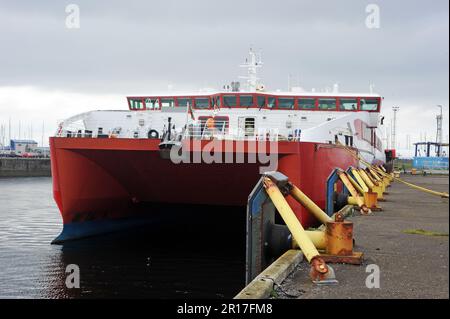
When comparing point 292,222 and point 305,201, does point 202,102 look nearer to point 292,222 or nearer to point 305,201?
point 305,201

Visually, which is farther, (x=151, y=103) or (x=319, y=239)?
(x=151, y=103)

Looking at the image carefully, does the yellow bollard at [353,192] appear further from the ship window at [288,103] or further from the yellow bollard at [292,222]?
the yellow bollard at [292,222]

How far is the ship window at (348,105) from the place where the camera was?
20.3 meters

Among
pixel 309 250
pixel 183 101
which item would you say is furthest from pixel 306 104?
pixel 309 250

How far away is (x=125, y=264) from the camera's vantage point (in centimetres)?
1291

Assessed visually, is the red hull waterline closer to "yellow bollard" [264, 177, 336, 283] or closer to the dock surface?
the dock surface

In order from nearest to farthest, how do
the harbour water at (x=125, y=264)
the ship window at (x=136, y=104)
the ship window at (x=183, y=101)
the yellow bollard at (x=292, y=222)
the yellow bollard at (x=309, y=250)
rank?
the yellow bollard at (x=309, y=250)
the yellow bollard at (x=292, y=222)
the harbour water at (x=125, y=264)
the ship window at (x=183, y=101)
the ship window at (x=136, y=104)

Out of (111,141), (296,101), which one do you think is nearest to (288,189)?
(111,141)

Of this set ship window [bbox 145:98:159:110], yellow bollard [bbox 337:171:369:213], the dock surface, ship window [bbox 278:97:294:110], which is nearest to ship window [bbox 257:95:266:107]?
ship window [bbox 278:97:294:110]

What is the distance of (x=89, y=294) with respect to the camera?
10.1 metres

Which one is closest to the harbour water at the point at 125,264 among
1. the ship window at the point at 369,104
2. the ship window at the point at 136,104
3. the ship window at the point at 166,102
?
the ship window at the point at 166,102

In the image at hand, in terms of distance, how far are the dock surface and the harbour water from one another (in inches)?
127

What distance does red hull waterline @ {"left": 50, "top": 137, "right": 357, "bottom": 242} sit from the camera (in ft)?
45.4

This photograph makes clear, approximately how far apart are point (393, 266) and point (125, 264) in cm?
747
